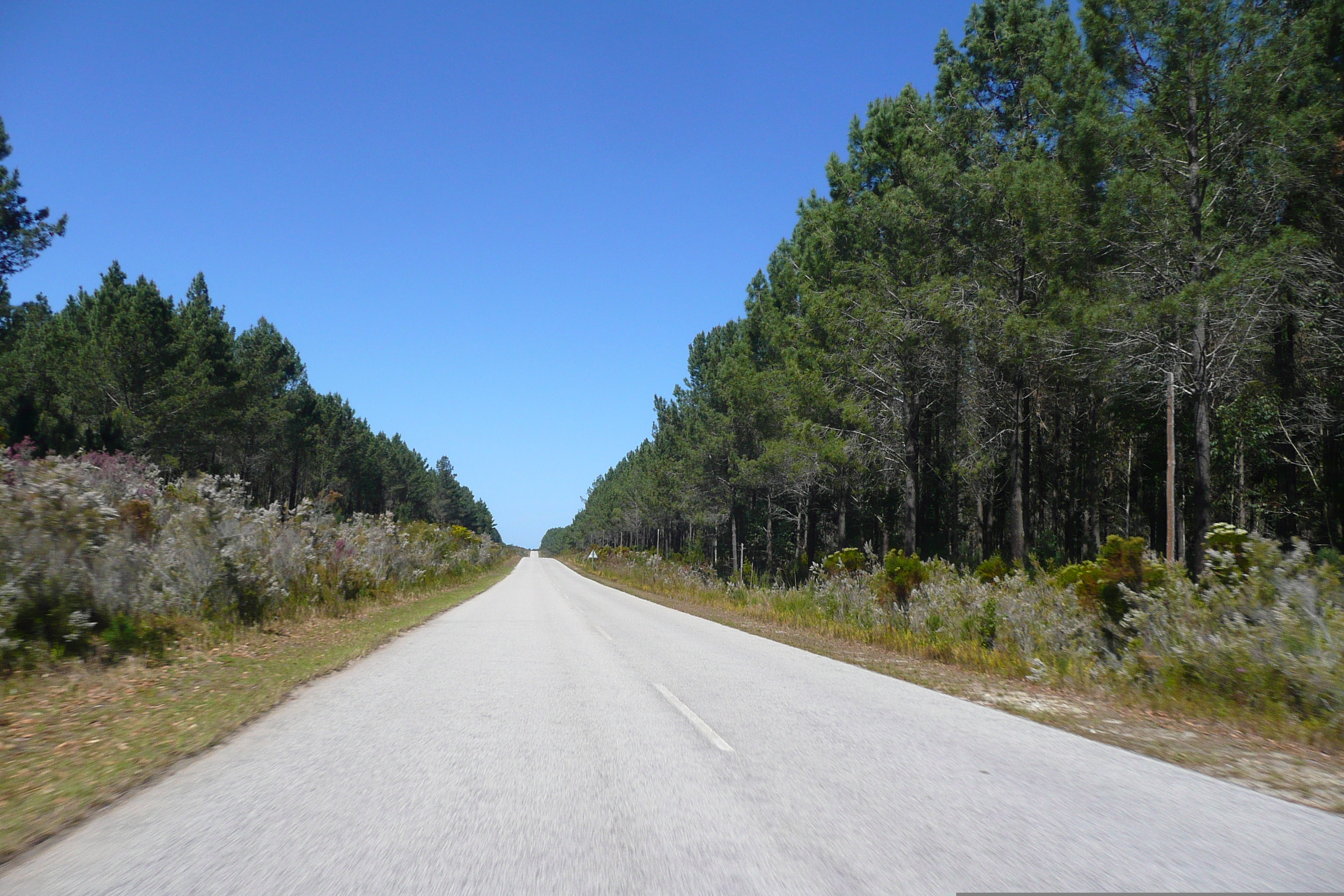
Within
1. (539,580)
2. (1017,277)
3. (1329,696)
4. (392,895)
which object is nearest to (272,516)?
(392,895)

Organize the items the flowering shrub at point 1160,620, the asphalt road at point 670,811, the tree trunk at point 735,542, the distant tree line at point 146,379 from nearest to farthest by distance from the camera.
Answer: the asphalt road at point 670,811 < the flowering shrub at point 1160,620 < the distant tree line at point 146,379 < the tree trunk at point 735,542

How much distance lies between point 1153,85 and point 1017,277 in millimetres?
5348

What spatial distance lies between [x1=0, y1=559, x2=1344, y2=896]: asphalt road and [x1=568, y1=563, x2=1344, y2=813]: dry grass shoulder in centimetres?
40

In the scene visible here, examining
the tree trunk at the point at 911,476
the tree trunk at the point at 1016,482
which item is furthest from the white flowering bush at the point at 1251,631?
the tree trunk at the point at 911,476

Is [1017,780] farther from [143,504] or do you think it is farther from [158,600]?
[143,504]

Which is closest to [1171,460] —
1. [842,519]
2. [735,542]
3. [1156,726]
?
[842,519]

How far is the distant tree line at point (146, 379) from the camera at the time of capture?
1171 inches

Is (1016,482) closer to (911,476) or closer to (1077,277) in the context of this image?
(911,476)

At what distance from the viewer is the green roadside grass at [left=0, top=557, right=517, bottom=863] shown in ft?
14.6

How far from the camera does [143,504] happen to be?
421 inches

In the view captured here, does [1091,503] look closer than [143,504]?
No

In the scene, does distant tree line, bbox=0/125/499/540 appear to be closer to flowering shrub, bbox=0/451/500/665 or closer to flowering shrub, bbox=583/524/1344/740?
flowering shrub, bbox=0/451/500/665

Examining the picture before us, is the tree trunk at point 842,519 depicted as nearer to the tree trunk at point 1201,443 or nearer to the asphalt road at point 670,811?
the tree trunk at point 1201,443

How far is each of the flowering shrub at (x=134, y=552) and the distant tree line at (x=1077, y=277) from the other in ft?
52.0
